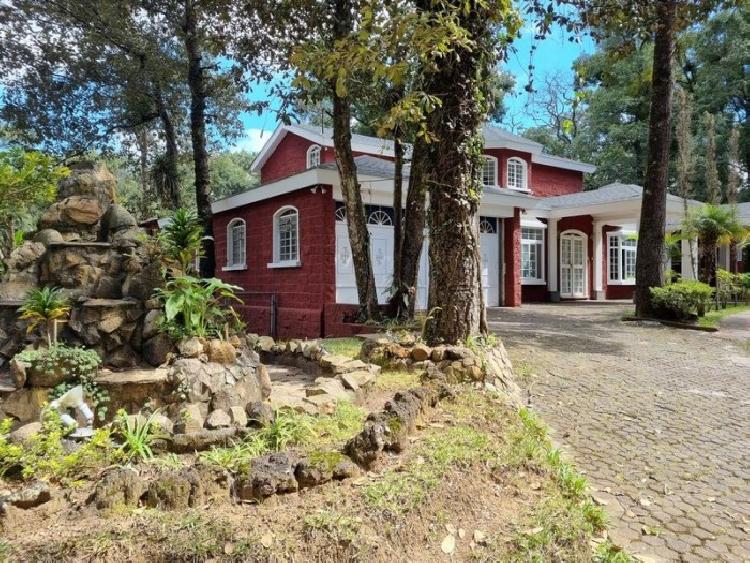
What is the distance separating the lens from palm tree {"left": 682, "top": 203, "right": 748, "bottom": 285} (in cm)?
1265

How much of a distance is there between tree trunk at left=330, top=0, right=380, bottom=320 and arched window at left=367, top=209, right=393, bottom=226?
251cm

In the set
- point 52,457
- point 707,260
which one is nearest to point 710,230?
point 707,260

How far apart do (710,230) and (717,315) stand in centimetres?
204

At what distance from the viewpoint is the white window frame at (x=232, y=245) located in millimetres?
14102

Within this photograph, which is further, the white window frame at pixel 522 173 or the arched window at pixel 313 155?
the white window frame at pixel 522 173

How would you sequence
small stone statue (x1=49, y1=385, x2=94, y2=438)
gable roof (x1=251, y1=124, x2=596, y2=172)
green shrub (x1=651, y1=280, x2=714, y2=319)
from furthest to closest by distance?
gable roof (x1=251, y1=124, x2=596, y2=172) → green shrub (x1=651, y1=280, x2=714, y2=319) → small stone statue (x1=49, y1=385, x2=94, y2=438)

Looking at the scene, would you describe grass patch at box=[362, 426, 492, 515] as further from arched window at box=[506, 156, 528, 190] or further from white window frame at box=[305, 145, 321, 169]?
arched window at box=[506, 156, 528, 190]

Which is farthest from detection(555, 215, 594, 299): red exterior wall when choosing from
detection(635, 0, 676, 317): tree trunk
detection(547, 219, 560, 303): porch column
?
detection(635, 0, 676, 317): tree trunk

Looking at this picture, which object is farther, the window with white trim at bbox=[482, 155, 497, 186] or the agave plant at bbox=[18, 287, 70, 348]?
the window with white trim at bbox=[482, 155, 497, 186]

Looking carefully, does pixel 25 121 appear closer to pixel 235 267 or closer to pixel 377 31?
pixel 235 267

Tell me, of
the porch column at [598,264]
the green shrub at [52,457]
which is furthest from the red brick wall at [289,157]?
the green shrub at [52,457]

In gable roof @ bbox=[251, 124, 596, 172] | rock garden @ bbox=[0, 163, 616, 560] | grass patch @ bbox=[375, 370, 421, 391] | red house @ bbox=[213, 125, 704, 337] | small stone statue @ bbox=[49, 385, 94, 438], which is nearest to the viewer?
rock garden @ bbox=[0, 163, 616, 560]

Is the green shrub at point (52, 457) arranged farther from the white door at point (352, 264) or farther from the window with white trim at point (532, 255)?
the window with white trim at point (532, 255)

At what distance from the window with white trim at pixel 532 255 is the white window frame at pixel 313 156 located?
746cm
